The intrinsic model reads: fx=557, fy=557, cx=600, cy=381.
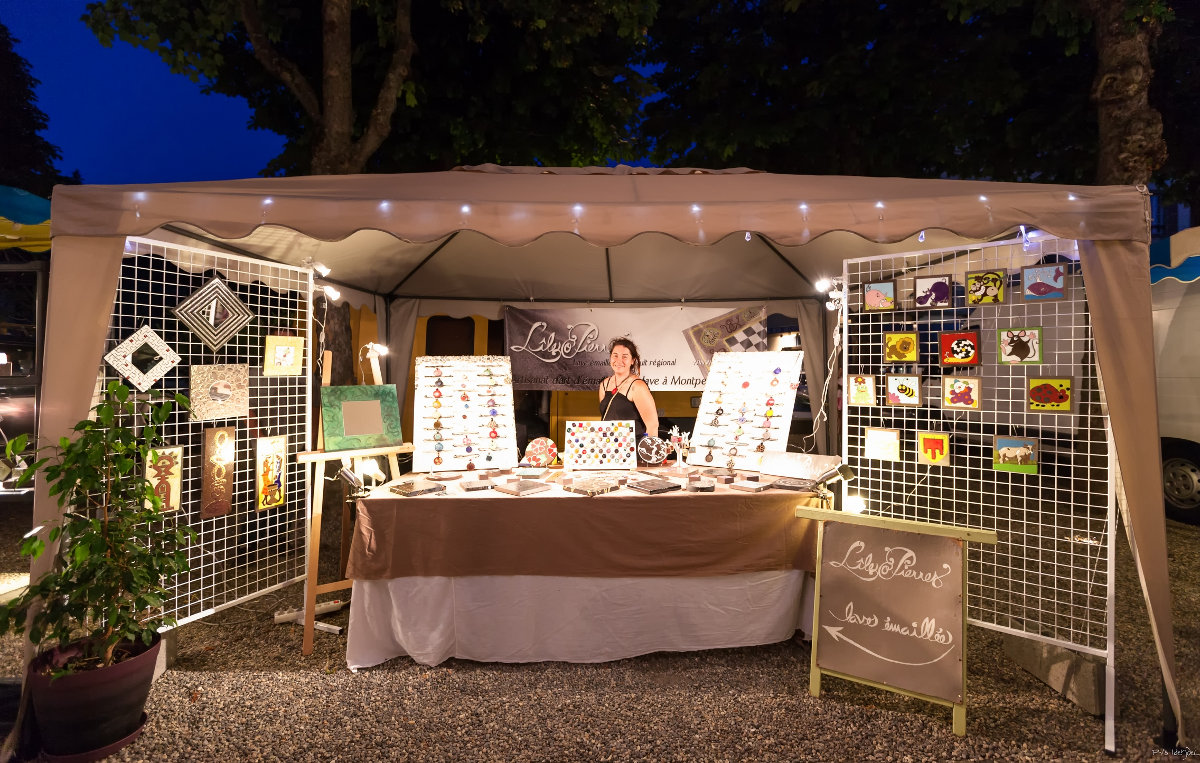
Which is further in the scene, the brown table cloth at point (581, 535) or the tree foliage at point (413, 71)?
the tree foliage at point (413, 71)

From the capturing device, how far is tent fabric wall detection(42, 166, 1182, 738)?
2.18 meters

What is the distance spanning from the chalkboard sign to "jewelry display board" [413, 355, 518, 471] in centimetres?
181

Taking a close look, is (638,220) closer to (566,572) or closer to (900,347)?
(900,347)

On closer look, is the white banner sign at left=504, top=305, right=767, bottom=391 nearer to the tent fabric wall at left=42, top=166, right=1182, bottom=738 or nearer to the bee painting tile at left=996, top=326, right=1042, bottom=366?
the tent fabric wall at left=42, top=166, right=1182, bottom=738

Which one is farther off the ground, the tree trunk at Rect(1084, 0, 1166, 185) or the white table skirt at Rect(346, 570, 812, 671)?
the tree trunk at Rect(1084, 0, 1166, 185)

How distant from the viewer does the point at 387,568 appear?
8.45ft

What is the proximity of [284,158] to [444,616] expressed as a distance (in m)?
6.48

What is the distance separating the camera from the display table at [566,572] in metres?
2.61

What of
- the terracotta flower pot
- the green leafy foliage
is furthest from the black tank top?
the terracotta flower pot

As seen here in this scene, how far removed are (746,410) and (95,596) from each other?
10.0 ft

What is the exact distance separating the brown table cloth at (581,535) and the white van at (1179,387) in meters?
4.12

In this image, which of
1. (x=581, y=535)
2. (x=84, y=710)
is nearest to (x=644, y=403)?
(x=581, y=535)

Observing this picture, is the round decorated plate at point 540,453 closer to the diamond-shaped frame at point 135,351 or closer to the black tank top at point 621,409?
the black tank top at point 621,409

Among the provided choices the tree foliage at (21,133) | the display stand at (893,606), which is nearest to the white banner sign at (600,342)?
the display stand at (893,606)
